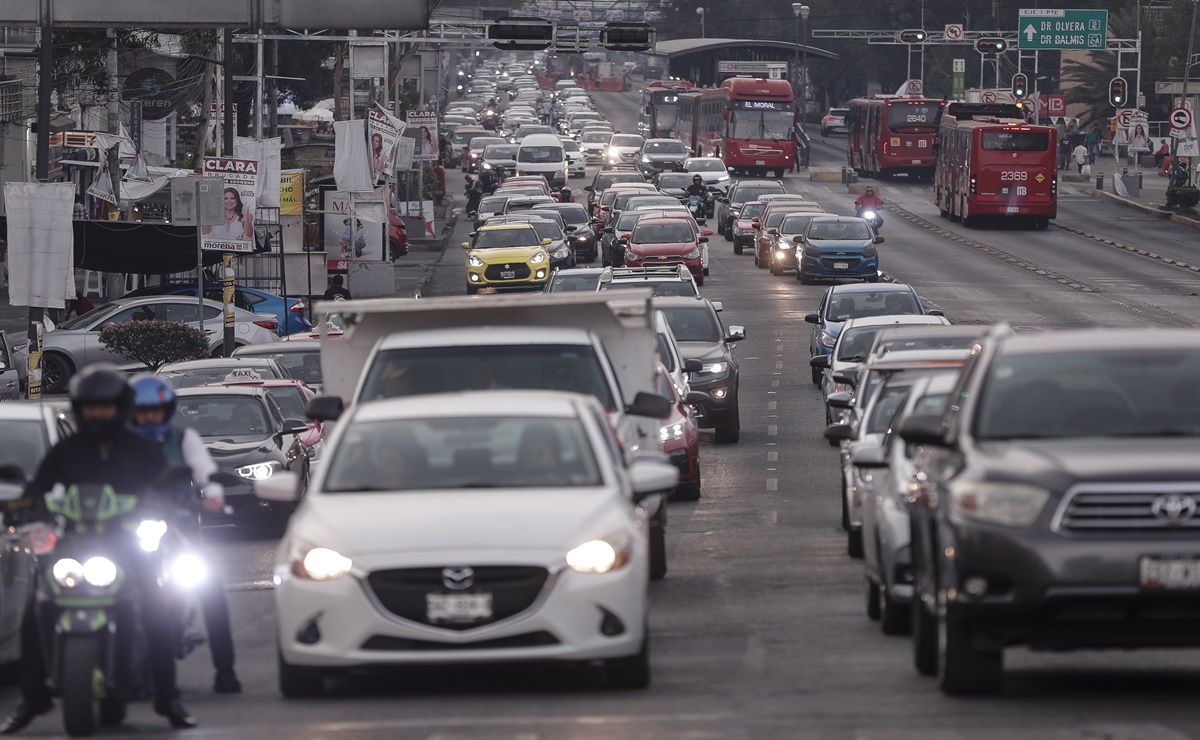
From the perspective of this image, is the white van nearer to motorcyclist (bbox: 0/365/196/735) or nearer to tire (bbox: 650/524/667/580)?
tire (bbox: 650/524/667/580)

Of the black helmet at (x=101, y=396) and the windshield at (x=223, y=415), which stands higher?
the black helmet at (x=101, y=396)

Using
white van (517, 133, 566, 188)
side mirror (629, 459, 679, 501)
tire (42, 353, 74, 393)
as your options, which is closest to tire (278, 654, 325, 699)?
side mirror (629, 459, 679, 501)

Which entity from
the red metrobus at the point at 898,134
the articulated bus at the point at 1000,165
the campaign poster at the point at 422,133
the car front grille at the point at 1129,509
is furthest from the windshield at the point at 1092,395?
the red metrobus at the point at 898,134

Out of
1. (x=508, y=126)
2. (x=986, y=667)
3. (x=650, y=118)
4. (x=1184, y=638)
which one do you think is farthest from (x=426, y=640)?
(x=508, y=126)

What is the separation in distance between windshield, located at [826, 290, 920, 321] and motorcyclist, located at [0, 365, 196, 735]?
2159 cm

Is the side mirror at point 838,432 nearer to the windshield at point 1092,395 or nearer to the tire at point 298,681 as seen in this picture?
the windshield at point 1092,395

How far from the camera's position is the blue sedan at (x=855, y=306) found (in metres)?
30.6

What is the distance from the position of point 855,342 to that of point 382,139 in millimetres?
24040

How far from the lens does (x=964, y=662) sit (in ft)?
30.5

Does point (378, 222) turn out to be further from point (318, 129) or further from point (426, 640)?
point (318, 129)

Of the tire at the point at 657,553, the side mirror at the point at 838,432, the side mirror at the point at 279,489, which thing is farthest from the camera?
the side mirror at the point at 838,432

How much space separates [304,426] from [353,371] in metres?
6.51

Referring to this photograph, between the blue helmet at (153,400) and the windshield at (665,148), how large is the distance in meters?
76.5

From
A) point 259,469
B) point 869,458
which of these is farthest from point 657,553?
point 259,469
